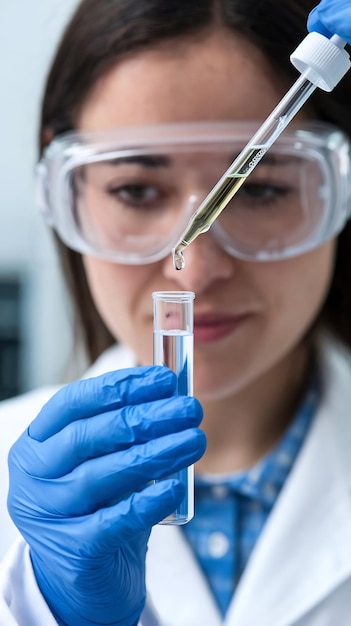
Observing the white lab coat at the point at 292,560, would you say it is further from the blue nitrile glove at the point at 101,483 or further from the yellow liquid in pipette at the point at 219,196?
the yellow liquid in pipette at the point at 219,196

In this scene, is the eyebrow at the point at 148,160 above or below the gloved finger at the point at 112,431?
above

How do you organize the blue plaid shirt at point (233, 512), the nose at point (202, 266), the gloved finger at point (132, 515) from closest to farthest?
the gloved finger at point (132, 515), the nose at point (202, 266), the blue plaid shirt at point (233, 512)

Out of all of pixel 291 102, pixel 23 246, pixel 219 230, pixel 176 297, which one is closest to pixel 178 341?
pixel 176 297

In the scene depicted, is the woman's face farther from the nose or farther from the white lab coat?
the white lab coat

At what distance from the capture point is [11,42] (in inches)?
112

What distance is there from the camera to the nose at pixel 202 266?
48.2 inches

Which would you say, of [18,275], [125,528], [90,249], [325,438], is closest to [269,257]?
[90,249]

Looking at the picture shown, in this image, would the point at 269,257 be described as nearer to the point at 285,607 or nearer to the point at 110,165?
the point at 110,165

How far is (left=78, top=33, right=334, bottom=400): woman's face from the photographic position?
125 centimetres

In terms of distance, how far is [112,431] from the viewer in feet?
2.93

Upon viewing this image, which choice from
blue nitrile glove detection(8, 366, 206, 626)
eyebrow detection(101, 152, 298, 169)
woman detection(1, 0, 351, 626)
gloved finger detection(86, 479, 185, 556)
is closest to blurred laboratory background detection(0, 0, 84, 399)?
woman detection(1, 0, 351, 626)

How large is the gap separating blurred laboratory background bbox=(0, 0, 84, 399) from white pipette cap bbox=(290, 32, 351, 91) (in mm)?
1890

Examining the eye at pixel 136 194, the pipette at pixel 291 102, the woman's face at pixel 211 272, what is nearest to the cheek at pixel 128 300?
the woman's face at pixel 211 272

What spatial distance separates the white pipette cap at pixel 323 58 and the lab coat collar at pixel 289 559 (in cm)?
81
